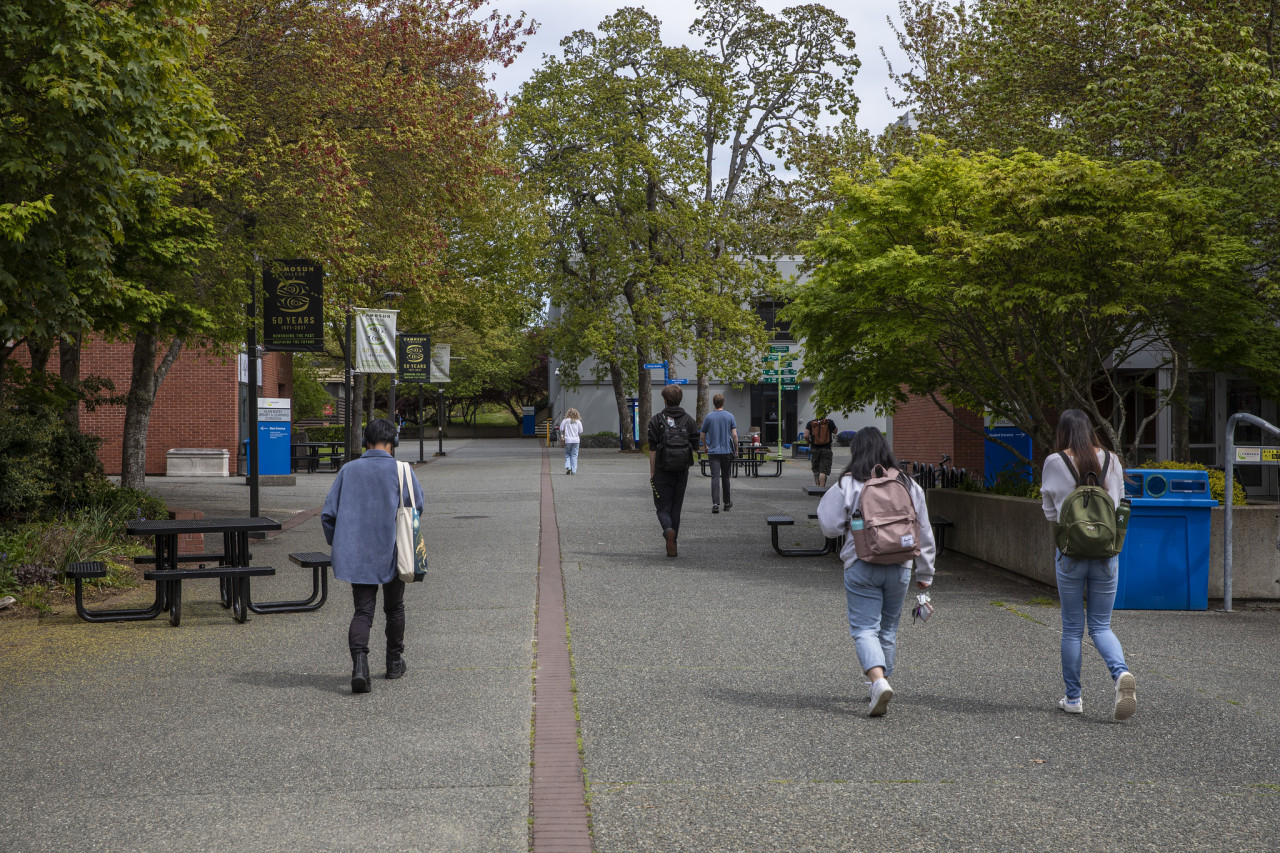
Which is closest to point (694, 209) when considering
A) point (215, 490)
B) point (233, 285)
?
point (215, 490)

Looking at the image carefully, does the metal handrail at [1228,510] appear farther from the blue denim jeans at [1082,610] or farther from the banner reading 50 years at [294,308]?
the banner reading 50 years at [294,308]

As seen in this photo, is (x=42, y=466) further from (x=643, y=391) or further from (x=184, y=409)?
(x=643, y=391)

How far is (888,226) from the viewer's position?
39.1 feet

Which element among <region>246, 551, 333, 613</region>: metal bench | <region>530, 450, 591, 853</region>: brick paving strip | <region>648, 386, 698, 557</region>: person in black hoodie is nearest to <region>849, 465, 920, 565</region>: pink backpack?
<region>530, 450, 591, 853</region>: brick paving strip

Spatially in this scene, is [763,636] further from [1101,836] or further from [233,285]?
[233,285]

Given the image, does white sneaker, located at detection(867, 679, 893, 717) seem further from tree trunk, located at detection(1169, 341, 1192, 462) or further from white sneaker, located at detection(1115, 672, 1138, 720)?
tree trunk, located at detection(1169, 341, 1192, 462)

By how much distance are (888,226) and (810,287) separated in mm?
1331

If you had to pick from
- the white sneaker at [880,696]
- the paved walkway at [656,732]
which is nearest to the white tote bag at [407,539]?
the paved walkway at [656,732]

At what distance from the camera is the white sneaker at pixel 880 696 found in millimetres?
5715

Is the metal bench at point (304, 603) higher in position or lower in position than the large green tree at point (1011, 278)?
lower

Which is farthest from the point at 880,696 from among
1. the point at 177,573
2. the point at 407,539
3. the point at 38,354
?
the point at 38,354

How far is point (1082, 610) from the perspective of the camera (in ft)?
20.0

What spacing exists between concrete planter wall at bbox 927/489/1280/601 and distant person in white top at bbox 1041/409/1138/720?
4.20 metres

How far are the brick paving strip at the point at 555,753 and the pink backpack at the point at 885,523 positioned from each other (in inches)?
69.3
